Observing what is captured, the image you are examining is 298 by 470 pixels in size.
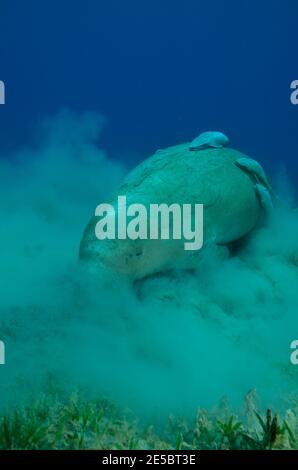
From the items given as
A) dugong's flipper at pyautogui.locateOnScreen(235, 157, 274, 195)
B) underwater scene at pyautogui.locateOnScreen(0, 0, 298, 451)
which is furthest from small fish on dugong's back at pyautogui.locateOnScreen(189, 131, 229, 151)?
dugong's flipper at pyautogui.locateOnScreen(235, 157, 274, 195)

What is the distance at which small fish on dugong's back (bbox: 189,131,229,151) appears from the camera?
235 inches

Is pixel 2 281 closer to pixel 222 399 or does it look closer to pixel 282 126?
pixel 222 399

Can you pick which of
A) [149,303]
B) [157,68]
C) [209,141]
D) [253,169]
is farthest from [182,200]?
[157,68]

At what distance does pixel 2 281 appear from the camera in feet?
16.0

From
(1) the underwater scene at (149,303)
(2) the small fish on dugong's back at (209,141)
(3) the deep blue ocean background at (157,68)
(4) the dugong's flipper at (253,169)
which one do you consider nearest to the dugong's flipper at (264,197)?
(1) the underwater scene at (149,303)

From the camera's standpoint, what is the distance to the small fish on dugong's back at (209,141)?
5.97 m

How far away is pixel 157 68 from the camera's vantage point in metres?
36.5

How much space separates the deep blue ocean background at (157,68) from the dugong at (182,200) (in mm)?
11953

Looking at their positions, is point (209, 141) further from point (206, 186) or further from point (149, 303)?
point (149, 303)

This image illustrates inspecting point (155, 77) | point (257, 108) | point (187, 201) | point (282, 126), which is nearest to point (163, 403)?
point (187, 201)

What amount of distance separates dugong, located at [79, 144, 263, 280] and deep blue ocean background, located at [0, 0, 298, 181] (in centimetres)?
1195

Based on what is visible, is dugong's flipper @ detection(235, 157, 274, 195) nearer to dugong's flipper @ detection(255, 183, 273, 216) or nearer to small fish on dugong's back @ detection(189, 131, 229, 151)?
dugong's flipper @ detection(255, 183, 273, 216)

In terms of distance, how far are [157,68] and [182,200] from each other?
114 ft

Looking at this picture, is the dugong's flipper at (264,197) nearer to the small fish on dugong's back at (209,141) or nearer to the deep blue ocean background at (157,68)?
the small fish on dugong's back at (209,141)
